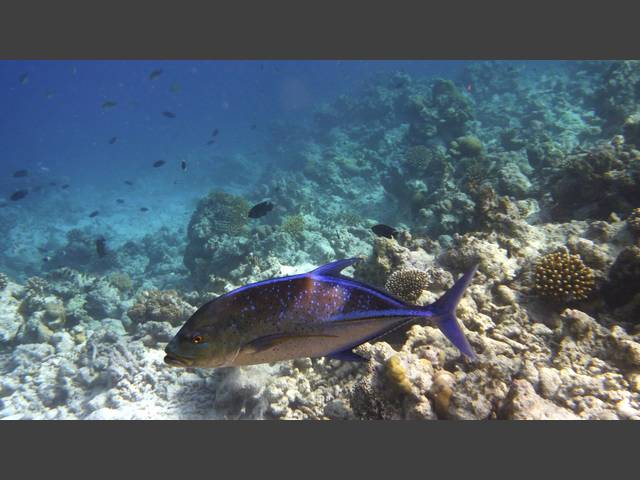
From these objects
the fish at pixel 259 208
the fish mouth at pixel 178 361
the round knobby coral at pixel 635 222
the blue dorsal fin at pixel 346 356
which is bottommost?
the blue dorsal fin at pixel 346 356

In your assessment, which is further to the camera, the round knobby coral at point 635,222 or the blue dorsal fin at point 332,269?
the round knobby coral at point 635,222

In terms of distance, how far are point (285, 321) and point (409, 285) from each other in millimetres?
3013

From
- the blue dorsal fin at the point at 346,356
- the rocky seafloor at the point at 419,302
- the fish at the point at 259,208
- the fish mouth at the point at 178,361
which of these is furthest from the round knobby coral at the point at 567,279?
the fish at the point at 259,208

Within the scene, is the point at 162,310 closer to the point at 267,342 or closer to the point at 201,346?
the point at 201,346

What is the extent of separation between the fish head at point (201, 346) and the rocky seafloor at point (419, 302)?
71.7 inches

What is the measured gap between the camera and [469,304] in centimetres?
427

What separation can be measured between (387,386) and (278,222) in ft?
36.6

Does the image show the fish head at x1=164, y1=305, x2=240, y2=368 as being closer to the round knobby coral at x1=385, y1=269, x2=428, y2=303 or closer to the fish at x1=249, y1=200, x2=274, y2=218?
the round knobby coral at x1=385, y1=269, x2=428, y2=303

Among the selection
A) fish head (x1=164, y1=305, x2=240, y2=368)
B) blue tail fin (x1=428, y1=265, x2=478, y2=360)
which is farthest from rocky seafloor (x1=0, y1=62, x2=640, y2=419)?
fish head (x1=164, y1=305, x2=240, y2=368)

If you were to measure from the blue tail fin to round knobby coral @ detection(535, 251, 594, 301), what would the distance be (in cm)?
290

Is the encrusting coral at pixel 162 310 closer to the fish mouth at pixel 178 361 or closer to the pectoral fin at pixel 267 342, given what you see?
the fish mouth at pixel 178 361

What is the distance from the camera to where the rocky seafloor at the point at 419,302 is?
3170 millimetres

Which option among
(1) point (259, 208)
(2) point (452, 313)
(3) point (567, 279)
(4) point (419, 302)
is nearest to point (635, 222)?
(3) point (567, 279)

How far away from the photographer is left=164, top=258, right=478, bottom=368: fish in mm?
1824
